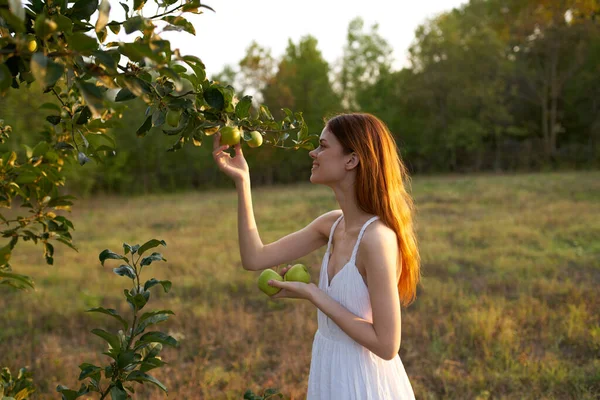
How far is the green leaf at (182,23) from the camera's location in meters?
1.18

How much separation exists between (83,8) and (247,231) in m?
1.02

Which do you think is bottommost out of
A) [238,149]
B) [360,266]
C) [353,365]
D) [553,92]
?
[353,365]

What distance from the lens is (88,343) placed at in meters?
4.60

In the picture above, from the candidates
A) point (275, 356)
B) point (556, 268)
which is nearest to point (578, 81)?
point (556, 268)

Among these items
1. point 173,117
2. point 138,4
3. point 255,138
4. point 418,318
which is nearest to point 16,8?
point 138,4

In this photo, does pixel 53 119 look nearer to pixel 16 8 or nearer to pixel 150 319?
pixel 150 319

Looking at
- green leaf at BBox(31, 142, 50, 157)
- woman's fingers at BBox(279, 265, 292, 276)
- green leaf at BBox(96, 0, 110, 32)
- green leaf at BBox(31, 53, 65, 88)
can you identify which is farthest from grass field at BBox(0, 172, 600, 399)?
green leaf at BBox(31, 53, 65, 88)

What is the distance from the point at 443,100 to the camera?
2772 cm

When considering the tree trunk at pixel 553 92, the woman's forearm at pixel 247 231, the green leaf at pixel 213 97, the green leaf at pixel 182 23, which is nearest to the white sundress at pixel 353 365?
the woman's forearm at pixel 247 231

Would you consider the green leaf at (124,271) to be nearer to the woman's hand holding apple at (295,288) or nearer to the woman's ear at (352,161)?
the woman's hand holding apple at (295,288)

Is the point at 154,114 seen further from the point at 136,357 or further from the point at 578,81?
the point at 578,81

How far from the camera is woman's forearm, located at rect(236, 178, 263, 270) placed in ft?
6.46

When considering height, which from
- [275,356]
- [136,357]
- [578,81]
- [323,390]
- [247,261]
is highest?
[578,81]

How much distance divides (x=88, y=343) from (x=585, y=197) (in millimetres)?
10884
